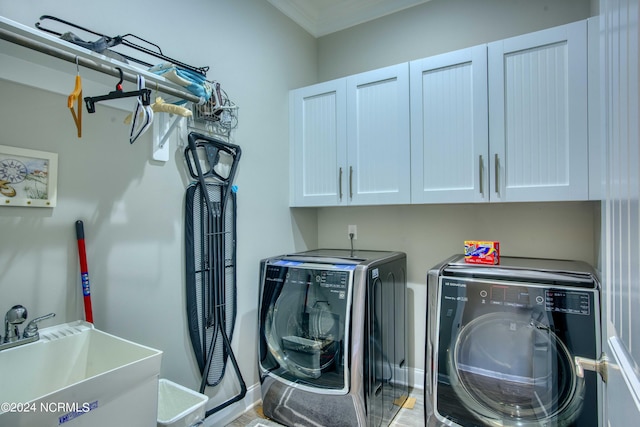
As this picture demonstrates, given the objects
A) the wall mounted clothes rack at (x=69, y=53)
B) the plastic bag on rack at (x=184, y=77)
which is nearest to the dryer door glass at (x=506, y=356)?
the plastic bag on rack at (x=184, y=77)

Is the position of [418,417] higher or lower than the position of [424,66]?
lower

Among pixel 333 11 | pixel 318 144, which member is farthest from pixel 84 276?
pixel 333 11

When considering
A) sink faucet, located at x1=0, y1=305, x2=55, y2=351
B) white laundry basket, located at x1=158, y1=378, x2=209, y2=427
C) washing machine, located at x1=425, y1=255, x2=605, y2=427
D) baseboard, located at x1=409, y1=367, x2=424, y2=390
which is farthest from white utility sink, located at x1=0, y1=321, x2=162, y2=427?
baseboard, located at x1=409, y1=367, x2=424, y2=390

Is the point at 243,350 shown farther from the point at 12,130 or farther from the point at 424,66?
the point at 424,66

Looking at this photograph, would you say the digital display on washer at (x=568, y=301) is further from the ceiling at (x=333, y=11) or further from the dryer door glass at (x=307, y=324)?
the ceiling at (x=333, y=11)

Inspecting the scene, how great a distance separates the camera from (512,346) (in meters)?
1.58

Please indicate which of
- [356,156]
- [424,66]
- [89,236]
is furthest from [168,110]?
[424,66]

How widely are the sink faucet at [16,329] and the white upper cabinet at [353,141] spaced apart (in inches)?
67.1

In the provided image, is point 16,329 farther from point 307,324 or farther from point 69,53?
point 307,324

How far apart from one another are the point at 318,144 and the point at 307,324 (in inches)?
49.3

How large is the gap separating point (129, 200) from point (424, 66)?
181 cm

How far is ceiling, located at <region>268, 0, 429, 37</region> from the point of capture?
2.57m

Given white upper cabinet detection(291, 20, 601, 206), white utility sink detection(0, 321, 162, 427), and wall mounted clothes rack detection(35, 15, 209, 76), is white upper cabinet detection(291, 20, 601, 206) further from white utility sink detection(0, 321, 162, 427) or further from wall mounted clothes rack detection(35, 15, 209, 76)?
white utility sink detection(0, 321, 162, 427)

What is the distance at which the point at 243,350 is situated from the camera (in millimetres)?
2223
